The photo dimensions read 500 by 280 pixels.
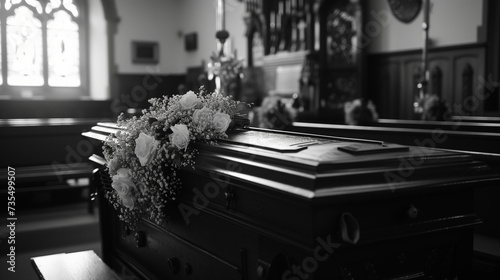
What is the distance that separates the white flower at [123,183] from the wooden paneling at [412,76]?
18.8 feet

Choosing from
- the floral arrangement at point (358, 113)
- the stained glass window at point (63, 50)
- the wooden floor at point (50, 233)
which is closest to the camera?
the wooden floor at point (50, 233)

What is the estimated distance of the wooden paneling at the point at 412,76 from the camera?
7.02m

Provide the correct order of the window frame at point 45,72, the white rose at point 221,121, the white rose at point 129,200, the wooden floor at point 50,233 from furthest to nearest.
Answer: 1. the window frame at point 45,72
2. the wooden floor at point 50,233
3. the white rose at point 129,200
4. the white rose at point 221,121

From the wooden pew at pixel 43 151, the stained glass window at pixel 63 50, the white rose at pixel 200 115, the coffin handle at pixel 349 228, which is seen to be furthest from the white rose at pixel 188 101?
the stained glass window at pixel 63 50

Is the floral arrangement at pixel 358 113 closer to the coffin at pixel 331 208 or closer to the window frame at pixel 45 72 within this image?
the coffin at pixel 331 208

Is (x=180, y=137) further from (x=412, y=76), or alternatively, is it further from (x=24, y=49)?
(x=24, y=49)

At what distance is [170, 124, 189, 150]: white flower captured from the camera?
2113mm

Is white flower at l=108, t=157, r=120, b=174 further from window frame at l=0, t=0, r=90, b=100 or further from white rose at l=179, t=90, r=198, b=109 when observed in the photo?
window frame at l=0, t=0, r=90, b=100

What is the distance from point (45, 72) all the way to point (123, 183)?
11.2 meters

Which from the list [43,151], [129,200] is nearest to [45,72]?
[43,151]

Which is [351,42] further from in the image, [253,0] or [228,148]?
[228,148]

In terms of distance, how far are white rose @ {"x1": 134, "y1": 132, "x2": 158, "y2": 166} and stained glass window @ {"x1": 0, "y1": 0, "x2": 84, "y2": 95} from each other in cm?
1111

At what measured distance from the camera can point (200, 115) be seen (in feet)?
7.37

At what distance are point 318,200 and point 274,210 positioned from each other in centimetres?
27
